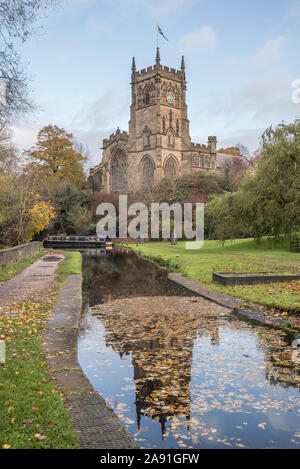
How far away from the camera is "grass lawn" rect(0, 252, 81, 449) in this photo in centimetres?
407

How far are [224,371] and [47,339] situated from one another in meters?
3.56

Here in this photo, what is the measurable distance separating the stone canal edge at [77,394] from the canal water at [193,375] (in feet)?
0.74

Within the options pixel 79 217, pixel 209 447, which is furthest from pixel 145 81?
pixel 209 447

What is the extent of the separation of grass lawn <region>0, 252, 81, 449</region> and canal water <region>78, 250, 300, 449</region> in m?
0.79

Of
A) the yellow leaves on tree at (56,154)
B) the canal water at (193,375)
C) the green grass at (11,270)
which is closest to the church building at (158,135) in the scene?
the yellow leaves on tree at (56,154)

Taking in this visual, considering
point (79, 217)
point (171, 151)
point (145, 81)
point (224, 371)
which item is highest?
point (145, 81)

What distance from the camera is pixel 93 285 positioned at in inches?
657

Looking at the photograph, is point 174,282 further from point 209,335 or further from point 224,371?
point 224,371

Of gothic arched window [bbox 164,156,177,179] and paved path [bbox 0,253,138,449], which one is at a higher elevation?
gothic arched window [bbox 164,156,177,179]

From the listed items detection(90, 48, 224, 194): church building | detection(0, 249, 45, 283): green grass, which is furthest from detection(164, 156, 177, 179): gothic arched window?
detection(0, 249, 45, 283): green grass

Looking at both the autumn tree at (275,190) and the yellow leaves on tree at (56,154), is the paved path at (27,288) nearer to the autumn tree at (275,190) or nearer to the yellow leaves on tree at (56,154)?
the autumn tree at (275,190)

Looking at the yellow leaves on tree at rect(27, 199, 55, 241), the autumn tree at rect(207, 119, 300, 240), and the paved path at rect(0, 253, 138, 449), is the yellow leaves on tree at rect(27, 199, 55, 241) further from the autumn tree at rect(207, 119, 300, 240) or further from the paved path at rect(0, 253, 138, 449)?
the paved path at rect(0, 253, 138, 449)

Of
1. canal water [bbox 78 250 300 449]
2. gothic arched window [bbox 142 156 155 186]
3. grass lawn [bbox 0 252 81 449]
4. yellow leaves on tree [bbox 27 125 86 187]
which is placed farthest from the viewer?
gothic arched window [bbox 142 156 155 186]

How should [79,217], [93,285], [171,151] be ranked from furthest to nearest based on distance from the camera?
1. [171,151]
2. [79,217]
3. [93,285]
